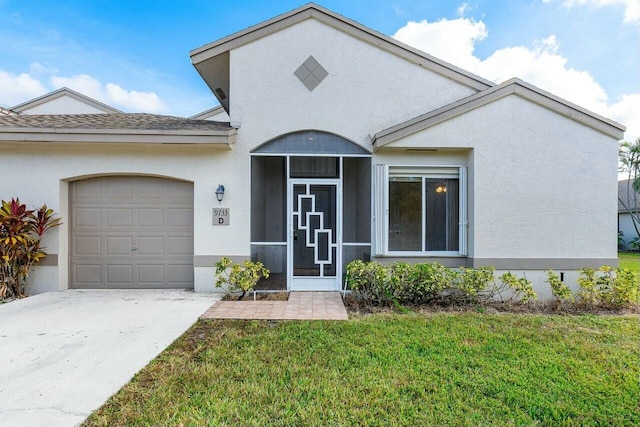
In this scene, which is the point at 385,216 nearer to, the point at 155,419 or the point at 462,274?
the point at 462,274

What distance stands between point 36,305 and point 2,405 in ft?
13.5

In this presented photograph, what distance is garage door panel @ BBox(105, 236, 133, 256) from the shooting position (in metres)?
7.38

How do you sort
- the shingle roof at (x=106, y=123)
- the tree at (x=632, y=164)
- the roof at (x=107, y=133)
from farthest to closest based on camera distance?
the tree at (x=632, y=164)
the shingle roof at (x=106, y=123)
the roof at (x=107, y=133)

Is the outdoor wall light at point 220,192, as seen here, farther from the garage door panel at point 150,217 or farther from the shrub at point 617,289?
the shrub at point 617,289

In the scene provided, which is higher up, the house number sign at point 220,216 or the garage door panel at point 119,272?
the house number sign at point 220,216

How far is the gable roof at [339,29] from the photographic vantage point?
7.14 metres

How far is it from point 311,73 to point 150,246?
569 cm

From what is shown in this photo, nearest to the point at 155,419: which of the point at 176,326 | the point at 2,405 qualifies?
the point at 2,405

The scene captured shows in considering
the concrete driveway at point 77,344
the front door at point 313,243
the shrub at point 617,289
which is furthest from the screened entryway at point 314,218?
the shrub at point 617,289

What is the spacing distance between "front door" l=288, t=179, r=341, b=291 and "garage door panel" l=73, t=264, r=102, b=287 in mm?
4672

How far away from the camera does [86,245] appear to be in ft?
24.2

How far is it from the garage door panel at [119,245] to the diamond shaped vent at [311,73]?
565 centimetres

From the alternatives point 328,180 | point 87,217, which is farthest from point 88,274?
point 328,180

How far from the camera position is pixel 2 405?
9.55 ft
